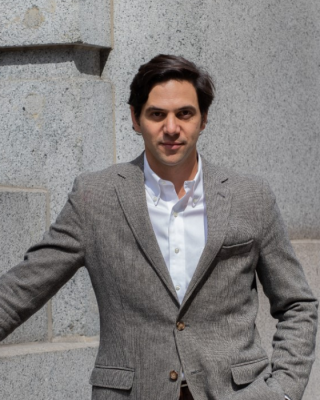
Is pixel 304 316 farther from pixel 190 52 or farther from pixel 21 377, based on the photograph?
pixel 190 52

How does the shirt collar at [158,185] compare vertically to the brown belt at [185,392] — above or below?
above

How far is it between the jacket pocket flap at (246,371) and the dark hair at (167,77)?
0.92 meters

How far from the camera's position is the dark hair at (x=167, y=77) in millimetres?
3455

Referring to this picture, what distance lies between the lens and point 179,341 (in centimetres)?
330

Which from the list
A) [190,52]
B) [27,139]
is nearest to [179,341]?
[27,139]

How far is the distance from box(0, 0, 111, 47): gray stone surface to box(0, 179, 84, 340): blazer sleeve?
2335 mm

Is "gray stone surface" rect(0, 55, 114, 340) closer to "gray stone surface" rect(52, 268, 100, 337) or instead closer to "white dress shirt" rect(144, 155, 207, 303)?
"gray stone surface" rect(52, 268, 100, 337)

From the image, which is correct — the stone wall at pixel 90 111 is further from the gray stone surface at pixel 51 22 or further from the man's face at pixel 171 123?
the man's face at pixel 171 123

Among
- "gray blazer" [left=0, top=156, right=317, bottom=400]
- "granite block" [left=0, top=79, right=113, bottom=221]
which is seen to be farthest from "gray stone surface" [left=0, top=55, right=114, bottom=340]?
"gray blazer" [left=0, top=156, right=317, bottom=400]

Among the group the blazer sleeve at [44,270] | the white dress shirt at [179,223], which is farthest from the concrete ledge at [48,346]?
the white dress shirt at [179,223]

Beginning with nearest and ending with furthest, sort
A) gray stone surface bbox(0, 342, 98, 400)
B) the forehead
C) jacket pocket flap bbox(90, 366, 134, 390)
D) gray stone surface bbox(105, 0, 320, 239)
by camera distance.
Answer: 1. jacket pocket flap bbox(90, 366, 134, 390)
2. the forehead
3. gray stone surface bbox(0, 342, 98, 400)
4. gray stone surface bbox(105, 0, 320, 239)

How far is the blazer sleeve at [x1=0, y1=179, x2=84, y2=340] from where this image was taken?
11.3ft

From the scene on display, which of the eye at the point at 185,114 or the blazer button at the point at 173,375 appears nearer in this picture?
the blazer button at the point at 173,375

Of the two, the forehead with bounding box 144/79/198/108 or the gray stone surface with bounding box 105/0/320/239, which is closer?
the forehead with bounding box 144/79/198/108
